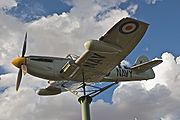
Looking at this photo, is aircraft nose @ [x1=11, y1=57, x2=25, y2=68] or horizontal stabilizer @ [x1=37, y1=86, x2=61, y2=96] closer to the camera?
aircraft nose @ [x1=11, y1=57, x2=25, y2=68]

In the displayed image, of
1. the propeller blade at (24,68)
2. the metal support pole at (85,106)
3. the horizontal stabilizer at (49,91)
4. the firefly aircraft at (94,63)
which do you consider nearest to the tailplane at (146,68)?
the firefly aircraft at (94,63)

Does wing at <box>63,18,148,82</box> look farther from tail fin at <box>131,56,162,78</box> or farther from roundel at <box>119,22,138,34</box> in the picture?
tail fin at <box>131,56,162,78</box>

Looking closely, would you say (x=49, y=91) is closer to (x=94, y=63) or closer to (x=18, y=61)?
(x=18, y=61)

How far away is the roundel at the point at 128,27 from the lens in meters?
16.0

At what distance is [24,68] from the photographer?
874 inches

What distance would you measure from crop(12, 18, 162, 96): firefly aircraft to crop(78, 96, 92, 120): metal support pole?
2523 millimetres

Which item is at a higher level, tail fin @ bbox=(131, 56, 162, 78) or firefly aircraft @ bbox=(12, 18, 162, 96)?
tail fin @ bbox=(131, 56, 162, 78)

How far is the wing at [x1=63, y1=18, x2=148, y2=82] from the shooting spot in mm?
16461

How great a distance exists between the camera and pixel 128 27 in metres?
16.4

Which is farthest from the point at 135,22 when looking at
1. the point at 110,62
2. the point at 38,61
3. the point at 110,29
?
the point at 38,61

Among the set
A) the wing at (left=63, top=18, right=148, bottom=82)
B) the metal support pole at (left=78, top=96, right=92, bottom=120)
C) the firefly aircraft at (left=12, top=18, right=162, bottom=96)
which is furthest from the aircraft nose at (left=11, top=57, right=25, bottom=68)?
the metal support pole at (left=78, top=96, right=92, bottom=120)

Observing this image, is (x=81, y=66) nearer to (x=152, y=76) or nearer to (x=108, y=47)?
(x=108, y=47)

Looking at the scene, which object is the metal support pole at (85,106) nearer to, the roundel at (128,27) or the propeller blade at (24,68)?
the roundel at (128,27)

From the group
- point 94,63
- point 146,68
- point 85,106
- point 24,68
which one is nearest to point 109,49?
point 94,63
